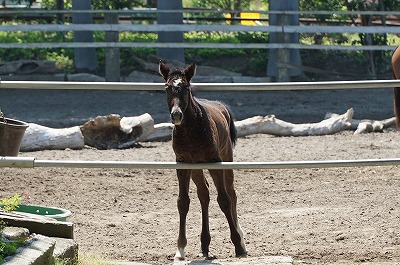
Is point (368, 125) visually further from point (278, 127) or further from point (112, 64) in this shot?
point (112, 64)

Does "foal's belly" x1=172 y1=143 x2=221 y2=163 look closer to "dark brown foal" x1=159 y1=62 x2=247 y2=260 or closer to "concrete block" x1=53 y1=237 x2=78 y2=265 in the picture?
"dark brown foal" x1=159 y1=62 x2=247 y2=260

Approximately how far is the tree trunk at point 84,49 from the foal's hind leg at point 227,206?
12392mm

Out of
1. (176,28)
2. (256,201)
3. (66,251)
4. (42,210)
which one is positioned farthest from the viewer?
(176,28)

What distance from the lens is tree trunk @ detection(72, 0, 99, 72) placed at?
19.3m

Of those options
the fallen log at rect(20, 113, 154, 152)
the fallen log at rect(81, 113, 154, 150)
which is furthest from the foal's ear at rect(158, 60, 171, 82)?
the fallen log at rect(81, 113, 154, 150)

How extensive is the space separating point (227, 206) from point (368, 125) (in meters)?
7.16

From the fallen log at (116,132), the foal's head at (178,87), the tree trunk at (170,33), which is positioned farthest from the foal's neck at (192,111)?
the tree trunk at (170,33)

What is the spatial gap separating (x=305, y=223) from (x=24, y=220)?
132 inches

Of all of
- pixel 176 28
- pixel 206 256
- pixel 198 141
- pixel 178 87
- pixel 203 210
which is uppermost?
pixel 178 87

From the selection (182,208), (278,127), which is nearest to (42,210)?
(182,208)

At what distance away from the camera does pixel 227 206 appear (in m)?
6.98

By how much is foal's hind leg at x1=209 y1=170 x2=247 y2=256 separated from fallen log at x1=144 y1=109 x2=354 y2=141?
19.4 ft

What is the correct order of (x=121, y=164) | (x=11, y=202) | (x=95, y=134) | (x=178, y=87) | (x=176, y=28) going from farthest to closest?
(x=176, y=28)
(x=95, y=134)
(x=178, y=87)
(x=121, y=164)
(x=11, y=202)

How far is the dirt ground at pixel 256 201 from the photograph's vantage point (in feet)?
24.2
